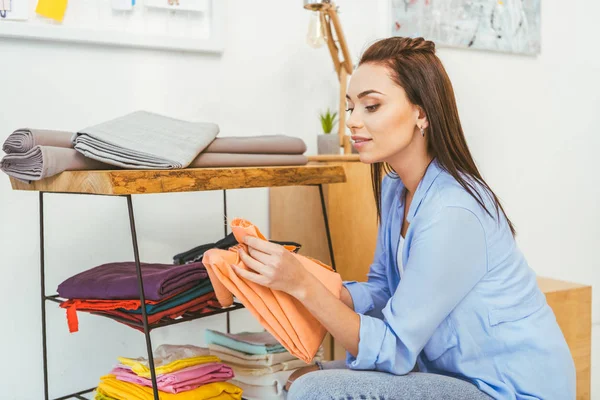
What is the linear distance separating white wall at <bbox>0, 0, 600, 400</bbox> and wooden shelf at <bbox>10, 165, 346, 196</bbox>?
396 mm

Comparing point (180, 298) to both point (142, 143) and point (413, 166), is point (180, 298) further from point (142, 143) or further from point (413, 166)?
point (413, 166)

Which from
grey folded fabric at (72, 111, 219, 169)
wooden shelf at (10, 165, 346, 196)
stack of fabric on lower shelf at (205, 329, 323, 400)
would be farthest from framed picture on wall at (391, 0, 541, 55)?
stack of fabric on lower shelf at (205, 329, 323, 400)

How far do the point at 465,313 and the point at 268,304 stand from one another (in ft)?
1.18

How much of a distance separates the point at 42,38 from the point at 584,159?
252cm

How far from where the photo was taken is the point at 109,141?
1.34 metres

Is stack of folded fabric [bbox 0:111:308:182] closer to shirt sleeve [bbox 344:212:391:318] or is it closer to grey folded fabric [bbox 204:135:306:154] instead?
grey folded fabric [bbox 204:135:306:154]

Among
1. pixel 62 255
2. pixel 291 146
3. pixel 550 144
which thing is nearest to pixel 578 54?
pixel 550 144

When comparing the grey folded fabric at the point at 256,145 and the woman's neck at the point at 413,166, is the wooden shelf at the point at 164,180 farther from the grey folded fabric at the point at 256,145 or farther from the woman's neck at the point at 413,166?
the woman's neck at the point at 413,166

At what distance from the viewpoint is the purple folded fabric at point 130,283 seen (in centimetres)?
139

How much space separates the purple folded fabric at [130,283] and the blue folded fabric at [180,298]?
0.02 metres

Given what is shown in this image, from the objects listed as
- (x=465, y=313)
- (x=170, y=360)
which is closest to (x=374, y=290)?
(x=465, y=313)

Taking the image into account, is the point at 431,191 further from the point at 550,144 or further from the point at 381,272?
the point at 550,144

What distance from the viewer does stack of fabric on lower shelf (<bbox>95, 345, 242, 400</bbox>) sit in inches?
57.7

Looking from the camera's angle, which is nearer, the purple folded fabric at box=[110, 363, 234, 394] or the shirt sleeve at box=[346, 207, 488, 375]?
the shirt sleeve at box=[346, 207, 488, 375]
